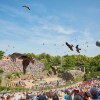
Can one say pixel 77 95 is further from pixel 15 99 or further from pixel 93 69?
pixel 93 69

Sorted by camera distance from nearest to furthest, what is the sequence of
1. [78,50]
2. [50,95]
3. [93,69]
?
[78,50] < [50,95] < [93,69]

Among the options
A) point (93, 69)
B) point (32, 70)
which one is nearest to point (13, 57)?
point (93, 69)

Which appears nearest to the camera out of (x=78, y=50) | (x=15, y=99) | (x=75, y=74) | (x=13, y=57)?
(x=13, y=57)

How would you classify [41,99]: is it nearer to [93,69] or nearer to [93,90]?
[93,90]

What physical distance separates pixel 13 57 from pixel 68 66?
290ft

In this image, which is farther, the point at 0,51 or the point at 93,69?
the point at 0,51

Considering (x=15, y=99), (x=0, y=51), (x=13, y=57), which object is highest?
(x=0, y=51)

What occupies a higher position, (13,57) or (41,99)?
(13,57)

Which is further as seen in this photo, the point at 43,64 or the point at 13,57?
the point at 43,64

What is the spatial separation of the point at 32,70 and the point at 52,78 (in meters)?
12.6

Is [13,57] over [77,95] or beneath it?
over

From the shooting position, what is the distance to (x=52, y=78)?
275 ft

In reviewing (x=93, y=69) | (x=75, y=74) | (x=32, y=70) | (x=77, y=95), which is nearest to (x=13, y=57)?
(x=77, y=95)

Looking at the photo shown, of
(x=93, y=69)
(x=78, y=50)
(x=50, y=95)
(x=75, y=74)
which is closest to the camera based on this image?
(x=78, y=50)
